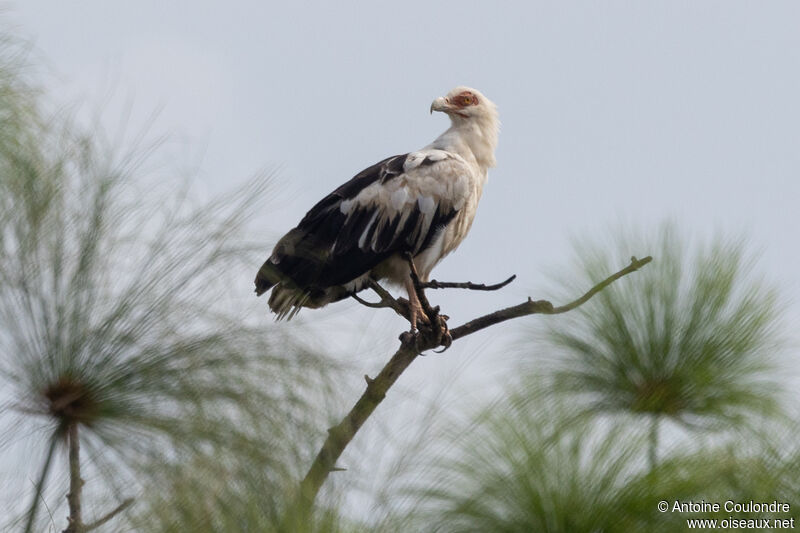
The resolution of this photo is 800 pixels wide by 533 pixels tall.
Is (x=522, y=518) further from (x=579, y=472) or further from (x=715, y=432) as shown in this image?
(x=715, y=432)

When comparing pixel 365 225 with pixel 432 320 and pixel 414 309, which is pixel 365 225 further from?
pixel 432 320

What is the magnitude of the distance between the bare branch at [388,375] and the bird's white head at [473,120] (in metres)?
1.65

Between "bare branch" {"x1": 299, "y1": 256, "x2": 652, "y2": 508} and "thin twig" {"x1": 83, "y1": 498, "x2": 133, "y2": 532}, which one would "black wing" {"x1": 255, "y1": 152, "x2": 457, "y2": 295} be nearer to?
"bare branch" {"x1": 299, "y1": 256, "x2": 652, "y2": 508}

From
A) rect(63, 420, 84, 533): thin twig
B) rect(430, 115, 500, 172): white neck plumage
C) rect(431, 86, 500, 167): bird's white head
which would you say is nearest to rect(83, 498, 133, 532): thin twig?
rect(63, 420, 84, 533): thin twig

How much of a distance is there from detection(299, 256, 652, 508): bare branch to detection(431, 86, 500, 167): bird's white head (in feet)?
5.42

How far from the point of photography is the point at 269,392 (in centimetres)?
265

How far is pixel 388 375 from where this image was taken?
348 cm

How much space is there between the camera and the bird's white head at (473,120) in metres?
5.44

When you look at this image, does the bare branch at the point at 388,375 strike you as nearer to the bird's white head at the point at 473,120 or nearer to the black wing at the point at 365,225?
the black wing at the point at 365,225

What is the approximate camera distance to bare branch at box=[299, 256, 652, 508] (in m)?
2.59

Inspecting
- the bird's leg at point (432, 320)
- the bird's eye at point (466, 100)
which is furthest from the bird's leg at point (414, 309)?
the bird's eye at point (466, 100)

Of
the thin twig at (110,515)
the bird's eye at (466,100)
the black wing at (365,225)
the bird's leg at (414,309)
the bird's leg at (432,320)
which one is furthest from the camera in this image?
the bird's eye at (466,100)

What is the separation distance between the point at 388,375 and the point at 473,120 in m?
2.25

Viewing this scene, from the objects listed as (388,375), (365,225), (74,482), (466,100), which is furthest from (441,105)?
(74,482)
